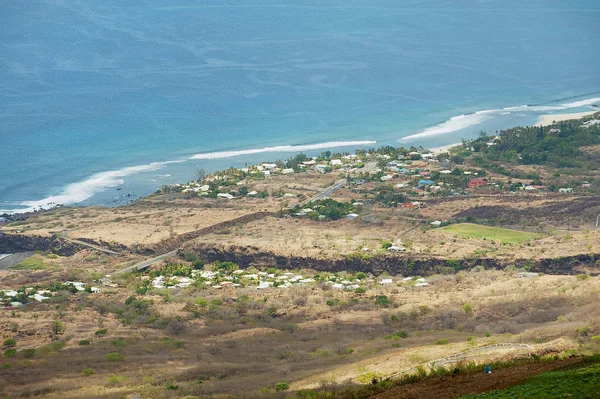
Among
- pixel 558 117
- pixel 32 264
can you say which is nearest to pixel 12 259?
pixel 32 264

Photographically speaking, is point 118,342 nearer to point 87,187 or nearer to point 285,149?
point 87,187

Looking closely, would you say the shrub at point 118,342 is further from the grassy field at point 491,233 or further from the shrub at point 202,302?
the grassy field at point 491,233

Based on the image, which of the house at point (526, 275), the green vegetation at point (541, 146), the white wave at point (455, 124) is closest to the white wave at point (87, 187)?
the white wave at point (455, 124)

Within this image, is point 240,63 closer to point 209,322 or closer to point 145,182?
point 145,182

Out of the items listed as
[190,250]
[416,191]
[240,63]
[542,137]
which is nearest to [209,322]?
[190,250]

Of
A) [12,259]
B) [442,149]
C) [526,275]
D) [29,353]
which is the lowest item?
[526,275]

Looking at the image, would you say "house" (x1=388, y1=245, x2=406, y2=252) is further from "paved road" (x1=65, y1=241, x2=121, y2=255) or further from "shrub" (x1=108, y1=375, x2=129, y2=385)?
"shrub" (x1=108, y1=375, x2=129, y2=385)

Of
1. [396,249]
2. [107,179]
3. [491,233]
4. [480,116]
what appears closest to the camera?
[396,249]
